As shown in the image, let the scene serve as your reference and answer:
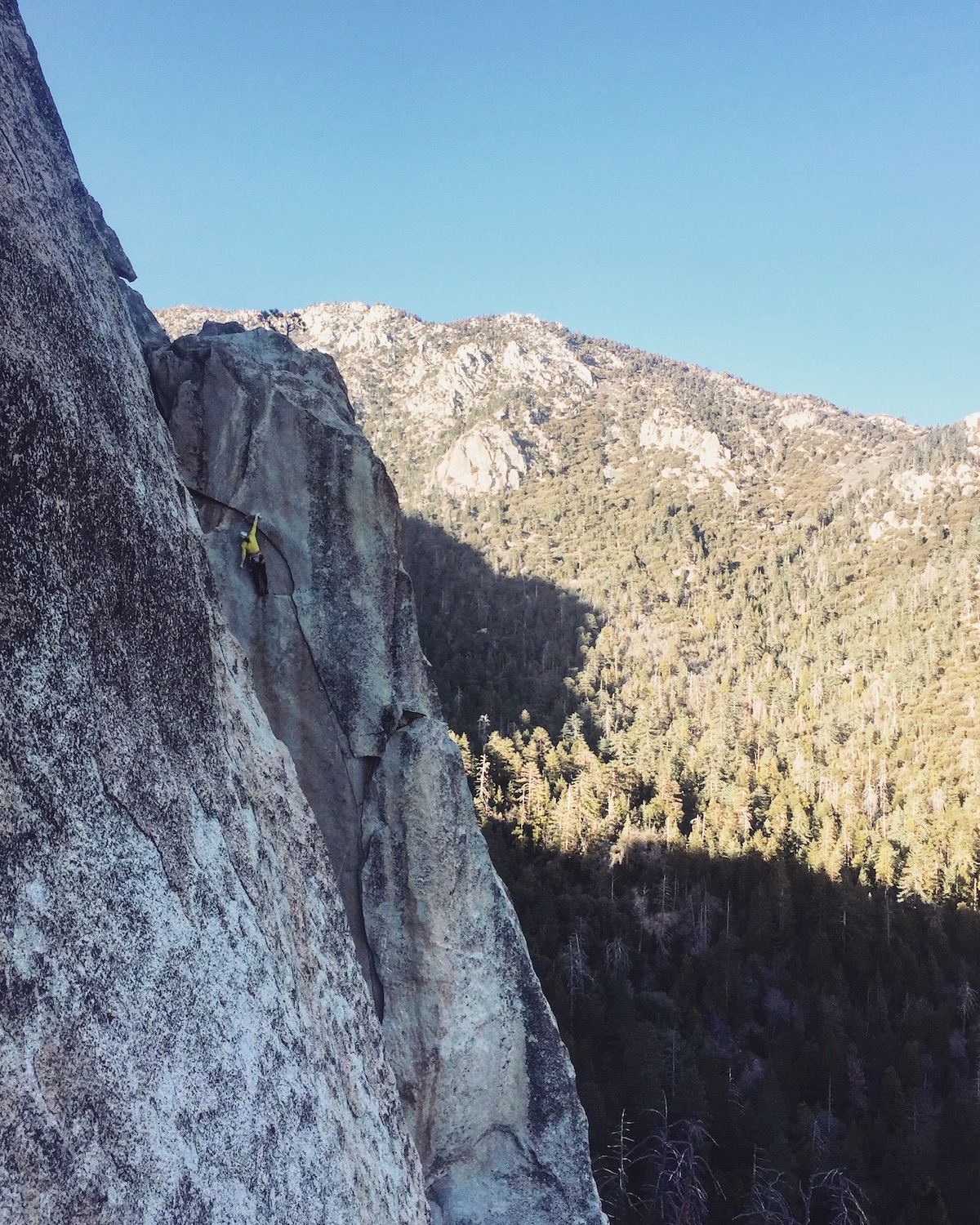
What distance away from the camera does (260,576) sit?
10.8m

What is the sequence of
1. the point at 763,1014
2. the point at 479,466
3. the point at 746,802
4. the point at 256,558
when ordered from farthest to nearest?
the point at 479,466
the point at 746,802
the point at 763,1014
the point at 256,558

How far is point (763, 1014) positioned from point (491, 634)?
2868 inches

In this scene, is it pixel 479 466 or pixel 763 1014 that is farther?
pixel 479 466

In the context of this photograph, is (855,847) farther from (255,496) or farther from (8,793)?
(8,793)

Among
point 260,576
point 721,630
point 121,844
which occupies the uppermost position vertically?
point 721,630

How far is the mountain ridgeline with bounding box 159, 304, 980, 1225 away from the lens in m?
30.9

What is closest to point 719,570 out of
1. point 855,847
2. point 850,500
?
point 850,500

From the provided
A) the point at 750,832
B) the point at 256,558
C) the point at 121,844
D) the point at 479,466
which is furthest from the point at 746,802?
the point at 479,466

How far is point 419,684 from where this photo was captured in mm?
12188

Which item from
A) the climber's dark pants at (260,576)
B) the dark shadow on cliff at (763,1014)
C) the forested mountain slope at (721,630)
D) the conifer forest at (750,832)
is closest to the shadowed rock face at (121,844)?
the climber's dark pants at (260,576)

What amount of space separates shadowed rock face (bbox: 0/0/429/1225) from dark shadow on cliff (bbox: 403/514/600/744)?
2502 inches

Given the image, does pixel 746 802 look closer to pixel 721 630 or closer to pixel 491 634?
pixel 491 634

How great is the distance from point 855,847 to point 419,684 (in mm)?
60095

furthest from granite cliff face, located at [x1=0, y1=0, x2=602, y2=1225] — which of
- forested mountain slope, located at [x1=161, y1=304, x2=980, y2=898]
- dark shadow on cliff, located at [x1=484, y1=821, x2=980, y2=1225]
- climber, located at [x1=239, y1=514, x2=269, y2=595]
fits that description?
forested mountain slope, located at [x1=161, y1=304, x2=980, y2=898]
